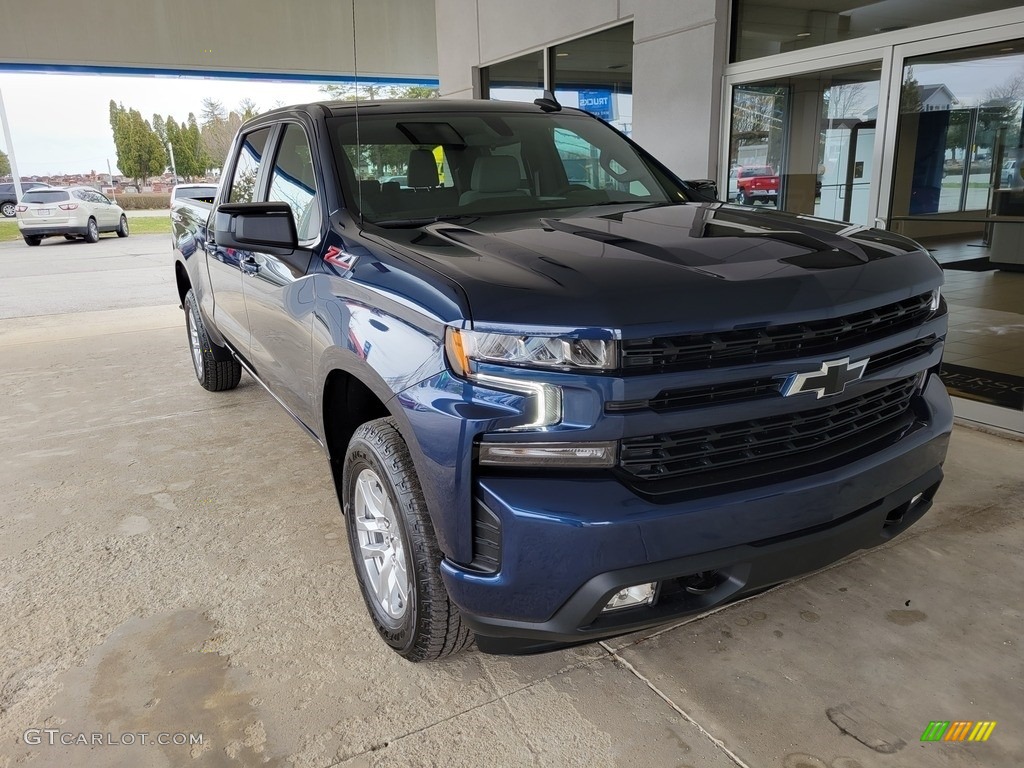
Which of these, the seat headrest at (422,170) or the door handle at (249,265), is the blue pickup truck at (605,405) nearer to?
the seat headrest at (422,170)

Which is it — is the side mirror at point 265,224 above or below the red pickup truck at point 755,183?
below

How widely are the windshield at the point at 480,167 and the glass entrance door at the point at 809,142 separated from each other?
236cm

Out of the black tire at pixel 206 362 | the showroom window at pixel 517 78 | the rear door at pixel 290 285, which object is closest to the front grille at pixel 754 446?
the rear door at pixel 290 285

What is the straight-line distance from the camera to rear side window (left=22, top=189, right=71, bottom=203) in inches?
850

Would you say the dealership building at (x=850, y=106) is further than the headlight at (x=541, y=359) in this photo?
Yes

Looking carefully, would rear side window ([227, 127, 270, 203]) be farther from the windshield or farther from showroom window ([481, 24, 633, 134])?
showroom window ([481, 24, 633, 134])

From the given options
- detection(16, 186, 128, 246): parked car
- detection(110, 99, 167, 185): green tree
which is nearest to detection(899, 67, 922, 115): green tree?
detection(16, 186, 128, 246): parked car

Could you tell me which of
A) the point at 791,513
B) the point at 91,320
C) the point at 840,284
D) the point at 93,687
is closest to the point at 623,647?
the point at 791,513

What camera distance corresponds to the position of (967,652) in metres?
2.41

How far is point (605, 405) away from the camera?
1771 mm

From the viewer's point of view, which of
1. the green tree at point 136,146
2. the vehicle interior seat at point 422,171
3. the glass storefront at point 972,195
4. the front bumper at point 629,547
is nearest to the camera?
the front bumper at point 629,547

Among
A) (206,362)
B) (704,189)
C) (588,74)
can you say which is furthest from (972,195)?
(206,362)

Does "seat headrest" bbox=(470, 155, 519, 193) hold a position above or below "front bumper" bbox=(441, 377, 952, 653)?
above

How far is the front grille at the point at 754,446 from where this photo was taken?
72.4 inches
